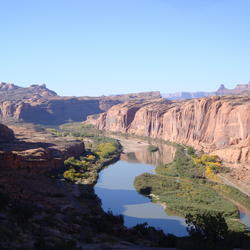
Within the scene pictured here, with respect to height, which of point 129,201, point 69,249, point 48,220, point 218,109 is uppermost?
point 218,109

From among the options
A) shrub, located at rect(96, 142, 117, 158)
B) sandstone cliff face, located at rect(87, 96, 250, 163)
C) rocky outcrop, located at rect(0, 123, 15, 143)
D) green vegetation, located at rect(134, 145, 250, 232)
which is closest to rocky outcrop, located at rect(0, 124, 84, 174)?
rocky outcrop, located at rect(0, 123, 15, 143)

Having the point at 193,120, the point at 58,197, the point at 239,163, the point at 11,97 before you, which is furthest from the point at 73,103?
the point at 58,197

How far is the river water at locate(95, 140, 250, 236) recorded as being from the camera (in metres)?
31.1

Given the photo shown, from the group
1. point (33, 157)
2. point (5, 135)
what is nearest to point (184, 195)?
point (33, 157)

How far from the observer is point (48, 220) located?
2192 centimetres

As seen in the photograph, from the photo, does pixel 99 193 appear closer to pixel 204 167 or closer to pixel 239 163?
pixel 204 167

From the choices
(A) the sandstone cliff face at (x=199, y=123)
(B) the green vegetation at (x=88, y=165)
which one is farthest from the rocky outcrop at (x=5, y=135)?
(A) the sandstone cliff face at (x=199, y=123)

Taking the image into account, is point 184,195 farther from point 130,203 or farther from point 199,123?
point 199,123

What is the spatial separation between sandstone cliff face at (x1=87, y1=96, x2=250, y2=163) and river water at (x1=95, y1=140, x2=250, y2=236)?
11139 mm

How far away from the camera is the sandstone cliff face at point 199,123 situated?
62312mm

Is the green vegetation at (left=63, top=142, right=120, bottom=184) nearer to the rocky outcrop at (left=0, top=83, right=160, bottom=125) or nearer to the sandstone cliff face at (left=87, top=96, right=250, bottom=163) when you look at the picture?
→ the sandstone cliff face at (left=87, top=96, right=250, bottom=163)

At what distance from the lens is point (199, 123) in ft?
260

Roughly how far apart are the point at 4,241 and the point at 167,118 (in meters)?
84.6

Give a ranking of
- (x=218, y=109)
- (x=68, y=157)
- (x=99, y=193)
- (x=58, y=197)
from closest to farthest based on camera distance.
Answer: (x=58, y=197) → (x=99, y=193) → (x=68, y=157) → (x=218, y=109)
